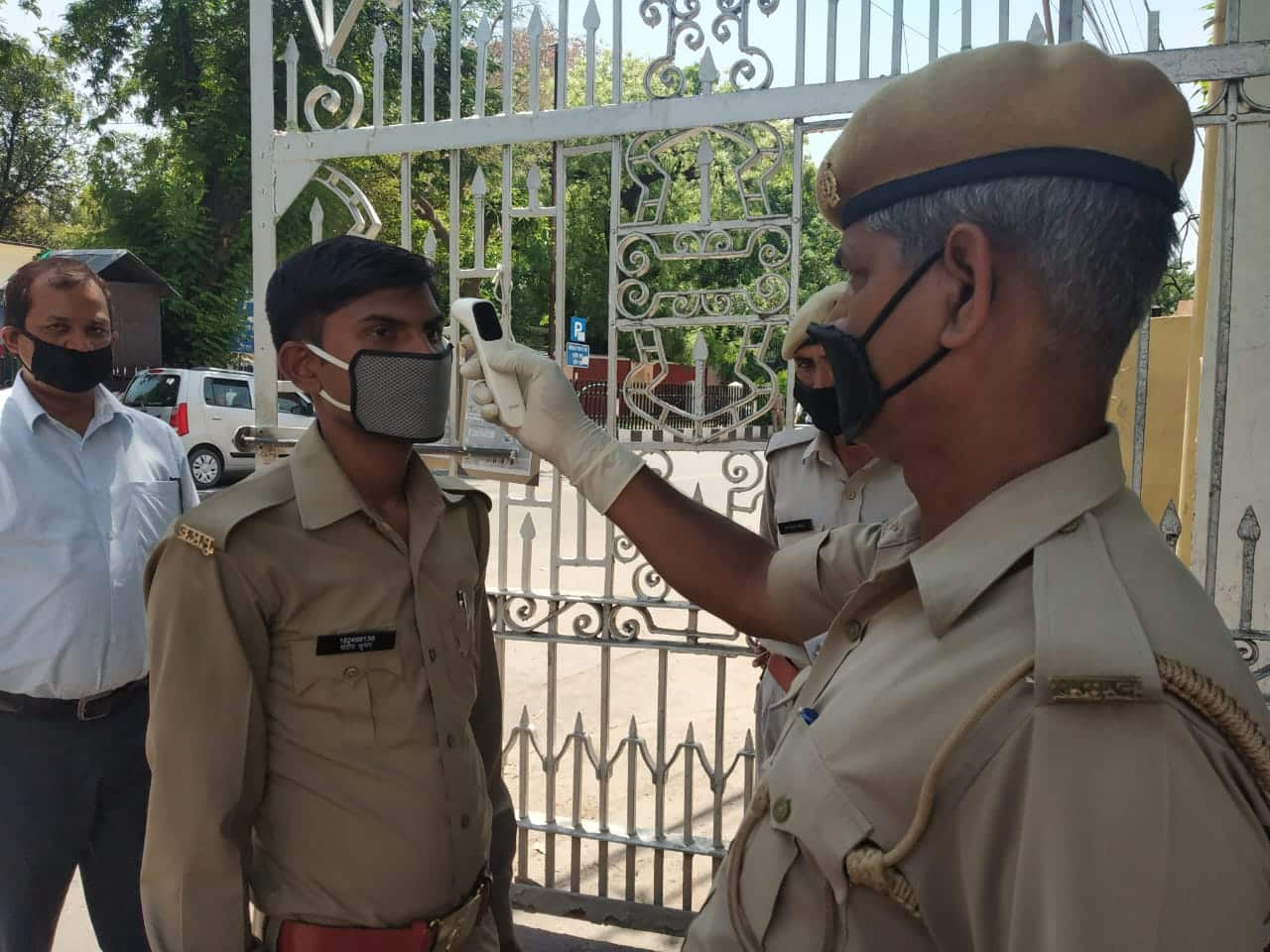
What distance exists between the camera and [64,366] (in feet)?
8.04

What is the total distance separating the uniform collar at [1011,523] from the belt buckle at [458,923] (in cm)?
→ 113

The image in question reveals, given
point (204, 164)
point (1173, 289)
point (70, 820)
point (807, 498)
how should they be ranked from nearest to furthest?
point (70, 820) < point (807, 498) < point (1173, 289) < point (204, 164)

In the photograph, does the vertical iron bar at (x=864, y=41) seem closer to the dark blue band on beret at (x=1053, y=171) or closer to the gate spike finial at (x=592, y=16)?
the gate spike finial at (x=592, y=16)

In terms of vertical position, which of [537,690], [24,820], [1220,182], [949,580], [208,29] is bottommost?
[537,690]

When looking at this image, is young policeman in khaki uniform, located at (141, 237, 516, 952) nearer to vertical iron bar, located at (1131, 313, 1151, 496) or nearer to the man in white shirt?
the man in white shirt

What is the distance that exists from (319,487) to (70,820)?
47.9 inches

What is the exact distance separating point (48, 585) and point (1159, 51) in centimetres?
306

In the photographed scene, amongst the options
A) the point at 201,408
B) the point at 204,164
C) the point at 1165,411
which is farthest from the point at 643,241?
the point at 204,164

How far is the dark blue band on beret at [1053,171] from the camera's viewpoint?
0.84 meters

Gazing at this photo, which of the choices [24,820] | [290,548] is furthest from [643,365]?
[24,820]

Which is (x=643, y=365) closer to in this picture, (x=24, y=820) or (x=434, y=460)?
(x=434, y=460)

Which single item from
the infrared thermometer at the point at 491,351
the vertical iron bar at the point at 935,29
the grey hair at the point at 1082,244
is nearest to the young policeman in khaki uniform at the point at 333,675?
the infrared thermometer at the point at 491,351

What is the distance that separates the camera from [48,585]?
Result: 228 cm

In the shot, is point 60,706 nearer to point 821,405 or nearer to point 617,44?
point 821,405
